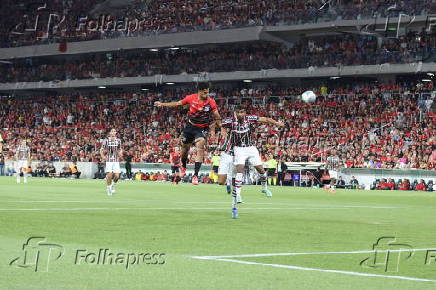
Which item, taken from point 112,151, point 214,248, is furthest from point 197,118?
point 112,151

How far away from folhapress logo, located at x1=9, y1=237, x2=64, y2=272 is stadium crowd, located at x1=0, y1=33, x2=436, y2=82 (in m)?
47.9

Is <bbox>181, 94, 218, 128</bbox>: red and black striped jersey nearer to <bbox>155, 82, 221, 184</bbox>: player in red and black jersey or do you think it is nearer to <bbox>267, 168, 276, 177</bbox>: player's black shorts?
<bbox>155, 82, 221, 184</bbox>: player in red and black jersey

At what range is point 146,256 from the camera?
11227mm

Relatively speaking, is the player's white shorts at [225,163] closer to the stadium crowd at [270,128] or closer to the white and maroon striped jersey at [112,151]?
the white and maroon striped jersey at [112,151]

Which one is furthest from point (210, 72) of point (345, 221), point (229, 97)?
point (345, 221)

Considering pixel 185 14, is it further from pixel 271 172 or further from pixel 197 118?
pixel 197 118

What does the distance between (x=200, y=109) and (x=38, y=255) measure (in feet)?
31.6

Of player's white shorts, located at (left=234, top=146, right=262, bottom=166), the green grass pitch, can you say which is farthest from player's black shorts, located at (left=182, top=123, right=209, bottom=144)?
player's white shorts, located at (left=234, top=146, right=262, bottom=166)

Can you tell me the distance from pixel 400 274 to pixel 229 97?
189 feet

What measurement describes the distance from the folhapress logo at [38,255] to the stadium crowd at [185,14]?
159 ft

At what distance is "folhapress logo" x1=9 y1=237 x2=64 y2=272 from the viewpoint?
394 inches

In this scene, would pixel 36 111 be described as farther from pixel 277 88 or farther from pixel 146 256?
pixel 146 256

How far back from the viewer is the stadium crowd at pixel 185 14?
60.4 meters

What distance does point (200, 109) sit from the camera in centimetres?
2011
